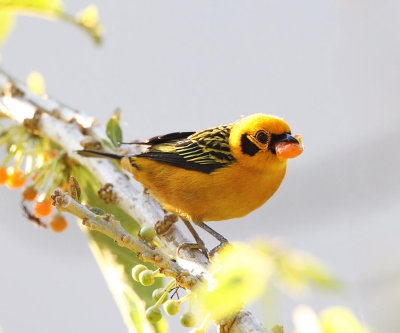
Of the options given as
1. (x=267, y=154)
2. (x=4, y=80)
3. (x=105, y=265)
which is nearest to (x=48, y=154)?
(x=4, y=80)

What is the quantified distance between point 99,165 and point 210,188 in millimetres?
511

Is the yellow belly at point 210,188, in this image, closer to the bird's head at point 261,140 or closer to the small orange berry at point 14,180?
the bird's head at point 261,140

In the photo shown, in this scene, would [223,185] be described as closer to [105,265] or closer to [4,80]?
[105,265]

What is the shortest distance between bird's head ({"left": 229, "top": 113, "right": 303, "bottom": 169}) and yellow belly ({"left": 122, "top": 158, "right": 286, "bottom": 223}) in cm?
5

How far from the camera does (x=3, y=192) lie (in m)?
4.78

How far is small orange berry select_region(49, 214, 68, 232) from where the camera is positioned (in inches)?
105

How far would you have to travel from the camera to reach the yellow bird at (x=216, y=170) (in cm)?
240

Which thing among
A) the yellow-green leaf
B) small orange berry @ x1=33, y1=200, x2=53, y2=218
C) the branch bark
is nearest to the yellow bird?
the branch bark

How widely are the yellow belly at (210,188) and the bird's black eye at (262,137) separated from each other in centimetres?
12

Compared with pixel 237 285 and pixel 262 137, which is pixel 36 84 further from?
pixel 237 285

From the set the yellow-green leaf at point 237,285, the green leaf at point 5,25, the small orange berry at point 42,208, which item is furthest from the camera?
the green leaf at point 5,25

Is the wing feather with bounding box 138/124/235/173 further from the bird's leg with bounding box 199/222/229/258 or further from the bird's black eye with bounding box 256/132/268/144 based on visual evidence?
the bird's leg with bounding box 199/222/229/258

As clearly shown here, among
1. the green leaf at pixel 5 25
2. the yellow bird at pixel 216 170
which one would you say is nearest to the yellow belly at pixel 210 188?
the yellow bird at pixel 216 170

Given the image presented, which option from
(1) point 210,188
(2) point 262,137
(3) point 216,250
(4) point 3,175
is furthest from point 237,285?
(4) point 3,175
